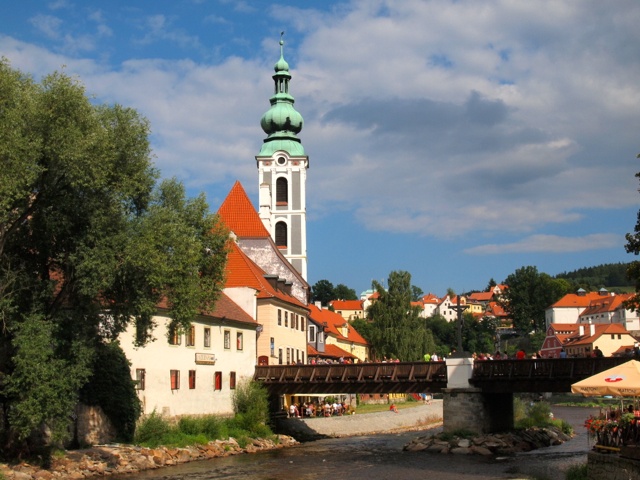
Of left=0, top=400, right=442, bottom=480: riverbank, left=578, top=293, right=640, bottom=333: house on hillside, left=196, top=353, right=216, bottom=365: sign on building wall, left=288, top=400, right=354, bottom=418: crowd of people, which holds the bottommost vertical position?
left=0, top=400, right=442, bottom=480: riverbank

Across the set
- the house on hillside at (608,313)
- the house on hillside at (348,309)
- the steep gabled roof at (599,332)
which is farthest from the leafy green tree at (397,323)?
the house on hillside at (348,309)

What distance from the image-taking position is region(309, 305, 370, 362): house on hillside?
77031 mm

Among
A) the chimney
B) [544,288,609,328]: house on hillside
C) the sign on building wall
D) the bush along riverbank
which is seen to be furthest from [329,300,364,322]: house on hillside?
the bush along riverbank

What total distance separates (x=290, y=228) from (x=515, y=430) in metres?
51.3

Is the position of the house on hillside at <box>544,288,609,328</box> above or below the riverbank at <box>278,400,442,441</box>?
above

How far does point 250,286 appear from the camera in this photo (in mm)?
50906

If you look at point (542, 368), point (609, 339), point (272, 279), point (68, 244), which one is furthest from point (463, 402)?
point (609, 339)

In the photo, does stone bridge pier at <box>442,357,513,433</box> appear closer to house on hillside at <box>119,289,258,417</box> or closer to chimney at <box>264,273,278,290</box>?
house on hillside at <box>119,289,258,417</box>

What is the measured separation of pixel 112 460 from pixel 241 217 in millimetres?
35823

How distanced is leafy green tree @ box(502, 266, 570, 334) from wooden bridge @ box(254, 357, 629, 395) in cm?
12069

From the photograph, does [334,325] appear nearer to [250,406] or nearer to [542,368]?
[250,406]

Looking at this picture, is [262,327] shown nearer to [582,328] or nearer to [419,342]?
[419,342]

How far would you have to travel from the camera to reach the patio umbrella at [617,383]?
823 inches

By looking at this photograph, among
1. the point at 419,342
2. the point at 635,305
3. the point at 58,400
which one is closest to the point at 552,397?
the point at 419,342
